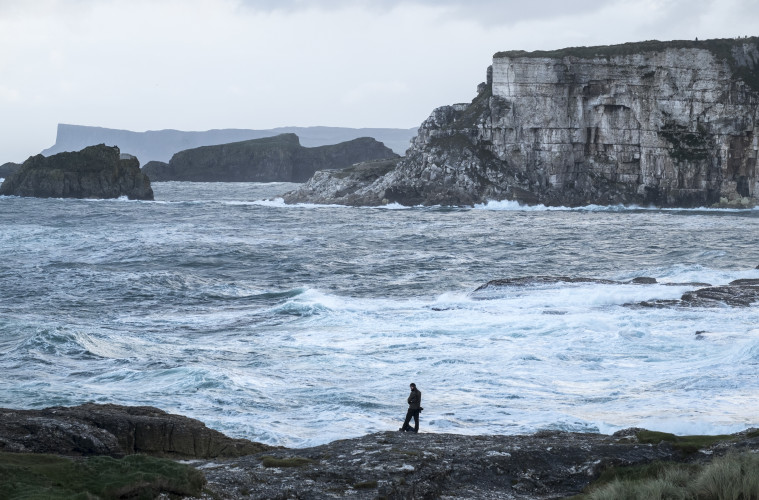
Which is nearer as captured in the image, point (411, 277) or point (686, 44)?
point (411, 277)

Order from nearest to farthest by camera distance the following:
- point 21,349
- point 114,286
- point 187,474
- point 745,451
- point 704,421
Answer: point 187,474 < point 745,451 < point 704,421 < point 21,349 < point 114,286

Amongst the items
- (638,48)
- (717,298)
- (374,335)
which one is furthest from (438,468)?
(638,48)

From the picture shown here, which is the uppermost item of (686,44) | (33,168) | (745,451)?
(686,44)

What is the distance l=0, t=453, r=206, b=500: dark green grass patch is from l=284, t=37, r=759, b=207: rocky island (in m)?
97.9

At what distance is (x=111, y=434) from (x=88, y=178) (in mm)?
118750

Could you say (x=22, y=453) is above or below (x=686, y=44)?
below

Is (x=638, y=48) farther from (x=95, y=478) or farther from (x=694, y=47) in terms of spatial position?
(x=95, y=478)

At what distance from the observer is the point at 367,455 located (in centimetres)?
1426

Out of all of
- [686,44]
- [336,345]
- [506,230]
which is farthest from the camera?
[686,44]

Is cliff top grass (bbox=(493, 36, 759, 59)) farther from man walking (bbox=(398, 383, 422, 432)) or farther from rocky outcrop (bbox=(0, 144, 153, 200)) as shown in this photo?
man walking (bbox=(398, 383, 422, 432))

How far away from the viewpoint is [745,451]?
13164 mm

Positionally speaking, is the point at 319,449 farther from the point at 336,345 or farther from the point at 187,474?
the point at 336,345

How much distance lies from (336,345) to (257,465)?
1532 centimetres

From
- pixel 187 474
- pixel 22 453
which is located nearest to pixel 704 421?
pixel 187 474
